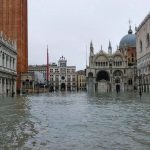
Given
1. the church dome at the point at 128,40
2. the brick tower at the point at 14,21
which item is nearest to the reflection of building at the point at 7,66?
the brick tower at the point at 14,21

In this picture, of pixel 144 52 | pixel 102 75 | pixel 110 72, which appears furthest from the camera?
pixel 102 75

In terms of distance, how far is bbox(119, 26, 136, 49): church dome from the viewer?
156 metres

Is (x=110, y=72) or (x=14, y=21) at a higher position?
(x=14, y=21)

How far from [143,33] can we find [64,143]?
3589 inches

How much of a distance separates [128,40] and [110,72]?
24456 millimetres

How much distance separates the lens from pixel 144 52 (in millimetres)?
99625

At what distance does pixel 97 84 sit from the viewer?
137750 mm

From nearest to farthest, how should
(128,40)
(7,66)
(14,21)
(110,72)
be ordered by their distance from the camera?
(7,66)
(14,21)
(110,72)
(128,40)

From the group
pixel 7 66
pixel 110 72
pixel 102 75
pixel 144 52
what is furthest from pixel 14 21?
pixel 102 75

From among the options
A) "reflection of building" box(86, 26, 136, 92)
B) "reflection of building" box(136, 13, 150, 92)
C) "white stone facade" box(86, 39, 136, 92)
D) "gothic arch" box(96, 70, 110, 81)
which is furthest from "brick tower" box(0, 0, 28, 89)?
"gothic arch" box(96, 70, 110, 81)

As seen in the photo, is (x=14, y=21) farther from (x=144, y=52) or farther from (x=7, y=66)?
(x=144, y=52)

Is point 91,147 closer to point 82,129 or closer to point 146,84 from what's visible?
point 82,129

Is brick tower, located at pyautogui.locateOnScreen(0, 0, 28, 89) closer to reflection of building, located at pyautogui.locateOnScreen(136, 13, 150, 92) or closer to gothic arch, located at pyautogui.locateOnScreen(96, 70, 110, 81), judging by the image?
reflection of building, located at pyautogui.locateOnScreen(136, 13, 150, 92)

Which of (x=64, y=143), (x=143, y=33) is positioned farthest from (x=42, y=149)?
(x=143, y=33)
